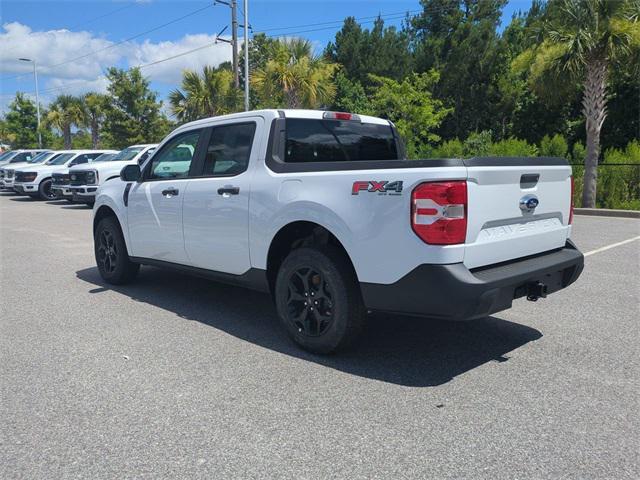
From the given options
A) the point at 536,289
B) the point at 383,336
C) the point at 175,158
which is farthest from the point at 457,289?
the point at 175,158

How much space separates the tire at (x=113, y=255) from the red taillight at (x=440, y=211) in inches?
162

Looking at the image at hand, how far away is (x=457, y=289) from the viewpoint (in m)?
3.48

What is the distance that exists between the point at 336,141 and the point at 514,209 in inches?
71.7

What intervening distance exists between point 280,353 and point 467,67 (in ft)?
117

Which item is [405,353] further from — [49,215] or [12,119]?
[12,119]

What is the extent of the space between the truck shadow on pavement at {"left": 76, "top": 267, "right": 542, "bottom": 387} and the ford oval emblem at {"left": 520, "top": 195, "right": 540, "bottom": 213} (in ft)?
3.76

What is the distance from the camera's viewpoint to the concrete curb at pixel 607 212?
585 inches

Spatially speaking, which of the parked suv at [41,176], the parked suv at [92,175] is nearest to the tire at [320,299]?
the parked suv at [92,175]

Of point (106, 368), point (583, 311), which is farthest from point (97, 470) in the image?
point (583, 311)

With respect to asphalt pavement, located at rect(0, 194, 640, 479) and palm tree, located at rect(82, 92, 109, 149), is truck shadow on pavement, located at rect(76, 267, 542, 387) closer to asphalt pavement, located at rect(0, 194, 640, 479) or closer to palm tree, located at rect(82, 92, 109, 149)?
asphalt pavement, located at rect(0, 194, 640, 479)

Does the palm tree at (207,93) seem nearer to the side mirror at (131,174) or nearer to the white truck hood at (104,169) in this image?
the white truck hood at (104,169)

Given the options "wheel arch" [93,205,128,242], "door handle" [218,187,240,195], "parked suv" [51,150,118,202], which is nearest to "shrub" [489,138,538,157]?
"parked suv" [51,150,118,202]

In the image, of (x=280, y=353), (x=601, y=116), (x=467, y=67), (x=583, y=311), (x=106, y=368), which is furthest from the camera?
(x=467, y=67)

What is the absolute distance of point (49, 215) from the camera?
15656mm
